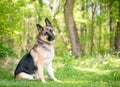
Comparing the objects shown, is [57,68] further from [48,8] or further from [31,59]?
[48,8]

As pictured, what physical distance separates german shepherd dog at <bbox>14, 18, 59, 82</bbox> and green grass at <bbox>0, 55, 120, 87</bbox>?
347 millimetres

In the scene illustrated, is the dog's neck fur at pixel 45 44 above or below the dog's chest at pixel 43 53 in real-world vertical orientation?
above

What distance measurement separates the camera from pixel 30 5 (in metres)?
29.7

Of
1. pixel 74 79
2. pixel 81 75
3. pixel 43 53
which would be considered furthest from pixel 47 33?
pixel 81 75

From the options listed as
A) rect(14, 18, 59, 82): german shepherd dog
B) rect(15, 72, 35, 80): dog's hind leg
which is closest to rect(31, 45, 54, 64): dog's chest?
rect(14, 18, 59, 82): german shepherd dog

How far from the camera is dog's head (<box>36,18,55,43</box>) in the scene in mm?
11039

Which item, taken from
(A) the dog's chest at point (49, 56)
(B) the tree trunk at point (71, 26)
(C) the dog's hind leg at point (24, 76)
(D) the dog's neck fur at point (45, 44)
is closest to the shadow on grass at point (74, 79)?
(C) the dog's hind leg at point (24, 76)

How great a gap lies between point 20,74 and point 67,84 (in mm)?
1706

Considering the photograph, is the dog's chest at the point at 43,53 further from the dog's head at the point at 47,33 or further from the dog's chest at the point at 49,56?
the dog's head at the point at 47,33

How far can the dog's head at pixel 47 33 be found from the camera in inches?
435

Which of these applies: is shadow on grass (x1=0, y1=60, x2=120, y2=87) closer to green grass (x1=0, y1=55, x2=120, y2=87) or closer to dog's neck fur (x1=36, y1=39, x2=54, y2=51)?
green grass (x1=0, y1=55, x2=120, y2=87)

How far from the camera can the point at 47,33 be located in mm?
11078

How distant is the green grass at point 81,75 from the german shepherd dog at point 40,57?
13.7 inches

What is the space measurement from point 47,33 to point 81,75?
2911 mm
